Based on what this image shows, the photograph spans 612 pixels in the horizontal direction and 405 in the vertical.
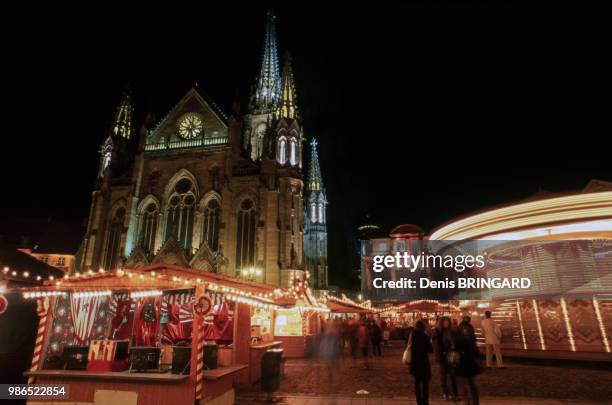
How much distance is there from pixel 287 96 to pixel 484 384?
114 ft

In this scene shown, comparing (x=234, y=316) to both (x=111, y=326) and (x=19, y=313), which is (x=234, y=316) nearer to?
(x=111, y=326)

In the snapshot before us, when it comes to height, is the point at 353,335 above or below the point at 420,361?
above

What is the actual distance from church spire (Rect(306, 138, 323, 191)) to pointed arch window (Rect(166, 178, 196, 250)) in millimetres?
30213

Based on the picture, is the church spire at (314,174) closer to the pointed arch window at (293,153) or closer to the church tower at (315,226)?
the church tower at (315,226)

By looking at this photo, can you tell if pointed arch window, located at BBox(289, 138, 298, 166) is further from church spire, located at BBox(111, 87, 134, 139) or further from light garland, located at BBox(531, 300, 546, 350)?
light garland, located at BBox(531, 300, 546, 350)

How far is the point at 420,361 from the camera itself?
7.62 meters

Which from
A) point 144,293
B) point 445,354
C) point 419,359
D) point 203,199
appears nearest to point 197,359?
point 144,293

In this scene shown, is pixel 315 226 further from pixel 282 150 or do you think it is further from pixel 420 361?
pixel 420 361

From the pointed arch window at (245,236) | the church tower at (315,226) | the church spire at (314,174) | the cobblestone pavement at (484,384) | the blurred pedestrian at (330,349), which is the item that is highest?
the church spire at (314,174)

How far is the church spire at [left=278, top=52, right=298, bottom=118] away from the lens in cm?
3891

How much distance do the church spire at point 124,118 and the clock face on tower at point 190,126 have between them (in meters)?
8.29

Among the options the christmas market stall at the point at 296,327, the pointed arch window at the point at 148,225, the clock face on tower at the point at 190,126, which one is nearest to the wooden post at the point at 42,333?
the christmas market stall at the point at 296,327

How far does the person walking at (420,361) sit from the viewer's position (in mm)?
7508

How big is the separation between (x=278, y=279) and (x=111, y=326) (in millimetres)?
19679
